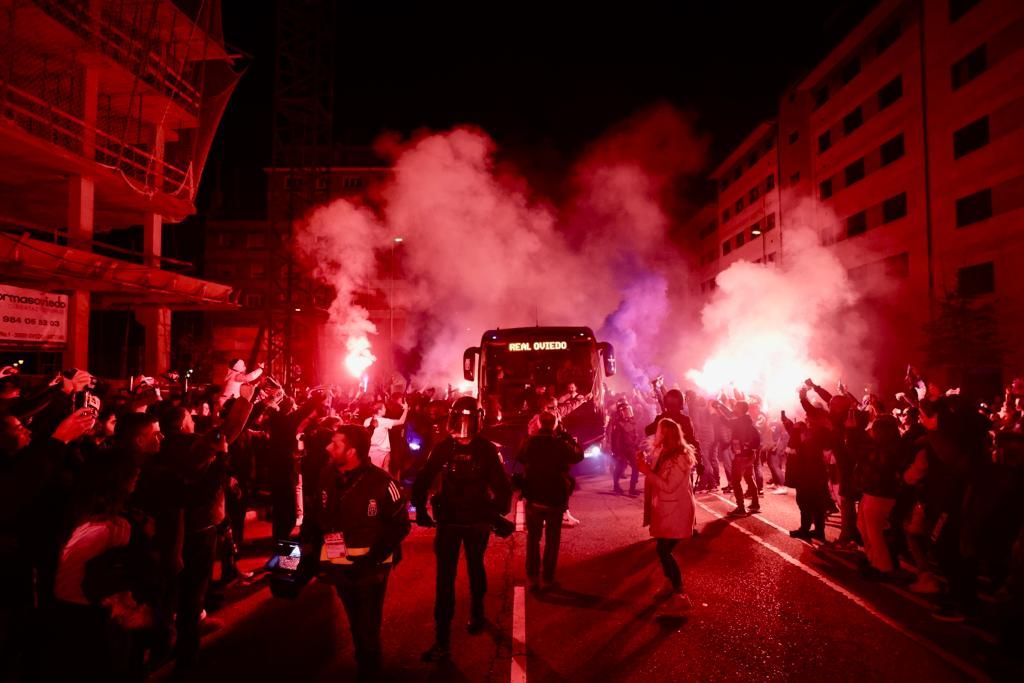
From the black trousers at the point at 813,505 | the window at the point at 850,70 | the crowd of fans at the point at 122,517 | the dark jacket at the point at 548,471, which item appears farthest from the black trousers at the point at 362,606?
the window at the point at 850,70

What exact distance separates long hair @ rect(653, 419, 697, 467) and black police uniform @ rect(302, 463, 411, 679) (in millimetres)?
2988

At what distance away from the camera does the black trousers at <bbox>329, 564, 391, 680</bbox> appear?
13.0 ft

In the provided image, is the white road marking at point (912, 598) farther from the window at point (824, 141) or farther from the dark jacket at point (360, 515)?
the window at point (824, 141)

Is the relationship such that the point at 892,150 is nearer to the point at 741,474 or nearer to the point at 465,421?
the point at 741,474

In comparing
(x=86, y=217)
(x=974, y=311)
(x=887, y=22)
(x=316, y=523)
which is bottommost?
(x=316, y=523)

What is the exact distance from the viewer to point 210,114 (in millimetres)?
21906

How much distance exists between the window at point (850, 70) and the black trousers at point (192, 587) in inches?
1537

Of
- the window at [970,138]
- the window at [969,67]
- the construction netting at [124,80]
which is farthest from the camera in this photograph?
the window at [970,138]

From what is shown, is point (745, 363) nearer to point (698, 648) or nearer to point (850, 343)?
point (850, 343)

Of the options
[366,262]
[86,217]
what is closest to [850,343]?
[366,262]

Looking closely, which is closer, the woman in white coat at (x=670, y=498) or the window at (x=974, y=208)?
the woman in white coat at (x=670, y=498)

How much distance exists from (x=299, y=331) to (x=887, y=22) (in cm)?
3822

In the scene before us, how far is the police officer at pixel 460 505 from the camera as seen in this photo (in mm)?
4910

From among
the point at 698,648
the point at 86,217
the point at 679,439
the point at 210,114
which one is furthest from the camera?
the point at 210,114
